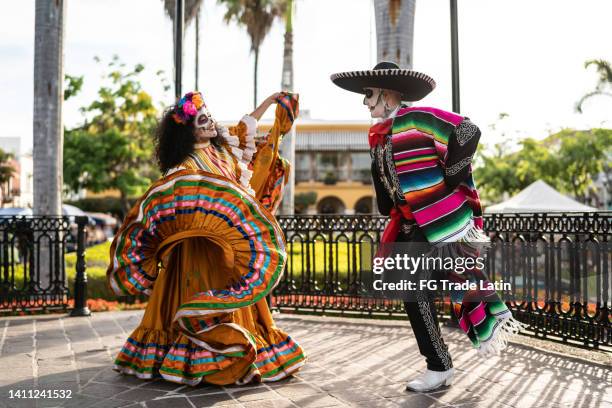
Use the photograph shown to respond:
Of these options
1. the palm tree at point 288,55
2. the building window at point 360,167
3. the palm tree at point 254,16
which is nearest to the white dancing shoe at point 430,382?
the palm tree at point 288,55

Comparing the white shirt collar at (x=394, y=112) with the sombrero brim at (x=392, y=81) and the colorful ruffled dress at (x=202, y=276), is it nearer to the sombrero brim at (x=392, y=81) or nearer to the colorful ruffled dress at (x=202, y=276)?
the sombrero brim at (x=392, y=81)

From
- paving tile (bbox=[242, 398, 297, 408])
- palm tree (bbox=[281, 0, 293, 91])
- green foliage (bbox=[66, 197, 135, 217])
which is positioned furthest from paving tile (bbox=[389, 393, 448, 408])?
green foliage (bbox=[66, 197, 135, 217])

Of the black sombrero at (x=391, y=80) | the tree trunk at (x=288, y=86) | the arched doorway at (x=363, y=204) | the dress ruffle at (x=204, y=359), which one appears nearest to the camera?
the black sombrero at (x=391, y=80)

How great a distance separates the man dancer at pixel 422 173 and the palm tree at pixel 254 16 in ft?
67.8

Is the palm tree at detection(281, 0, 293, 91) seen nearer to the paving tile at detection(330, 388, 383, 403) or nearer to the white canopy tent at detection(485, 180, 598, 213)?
the white canopy tent at detection(485, 180, 598, 213)

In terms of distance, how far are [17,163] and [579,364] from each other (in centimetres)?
6421

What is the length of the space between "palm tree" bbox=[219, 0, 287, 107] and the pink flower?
20.3 m

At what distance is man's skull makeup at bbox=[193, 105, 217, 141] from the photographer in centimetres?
448

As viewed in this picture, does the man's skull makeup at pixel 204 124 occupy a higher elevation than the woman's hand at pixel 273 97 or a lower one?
lower

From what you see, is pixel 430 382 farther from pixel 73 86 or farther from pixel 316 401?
pixel 73 86

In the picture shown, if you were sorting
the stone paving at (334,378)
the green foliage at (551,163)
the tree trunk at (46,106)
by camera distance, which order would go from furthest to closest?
the green foliage at (551,163), the tree trunk at (46,106), the stone paving at (334,378)

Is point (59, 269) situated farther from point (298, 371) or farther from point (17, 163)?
point (17, 163)

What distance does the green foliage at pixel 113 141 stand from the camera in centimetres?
2502

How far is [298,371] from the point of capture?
4.73m
